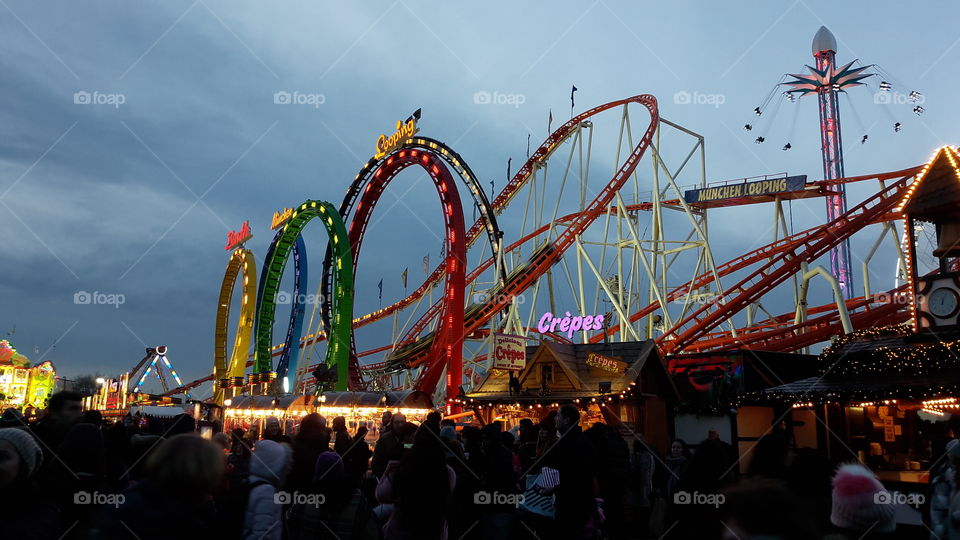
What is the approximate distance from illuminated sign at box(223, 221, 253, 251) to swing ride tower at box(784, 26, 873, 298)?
120 ft

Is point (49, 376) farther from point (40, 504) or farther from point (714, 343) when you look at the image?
point (40, 504)

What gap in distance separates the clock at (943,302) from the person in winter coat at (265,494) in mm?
10255

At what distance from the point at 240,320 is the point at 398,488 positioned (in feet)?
95.6

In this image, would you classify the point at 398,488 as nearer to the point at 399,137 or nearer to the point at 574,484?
the point at 574,484

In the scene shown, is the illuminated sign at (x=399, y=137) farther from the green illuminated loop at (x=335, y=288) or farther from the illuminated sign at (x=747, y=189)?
the illuminated sign at (x=747, y=189)

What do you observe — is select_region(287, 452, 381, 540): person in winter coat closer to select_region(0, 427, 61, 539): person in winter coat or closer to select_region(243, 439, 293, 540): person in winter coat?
select_region(243, 439, 293, 540): person in winter coat

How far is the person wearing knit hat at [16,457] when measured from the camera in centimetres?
274

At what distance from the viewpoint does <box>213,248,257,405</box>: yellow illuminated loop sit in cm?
3080

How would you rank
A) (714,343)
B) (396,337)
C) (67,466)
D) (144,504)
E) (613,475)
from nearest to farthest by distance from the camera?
(144,504)
(67,466)
(613,475)
(714,343)
(396,337)

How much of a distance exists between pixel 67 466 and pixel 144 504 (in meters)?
2.38

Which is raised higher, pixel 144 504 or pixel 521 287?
pixel 521 287

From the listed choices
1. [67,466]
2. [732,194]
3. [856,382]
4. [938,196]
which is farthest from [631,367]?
[732,194]

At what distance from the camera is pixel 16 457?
2.81m

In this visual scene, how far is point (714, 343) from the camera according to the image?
21.0 metres
